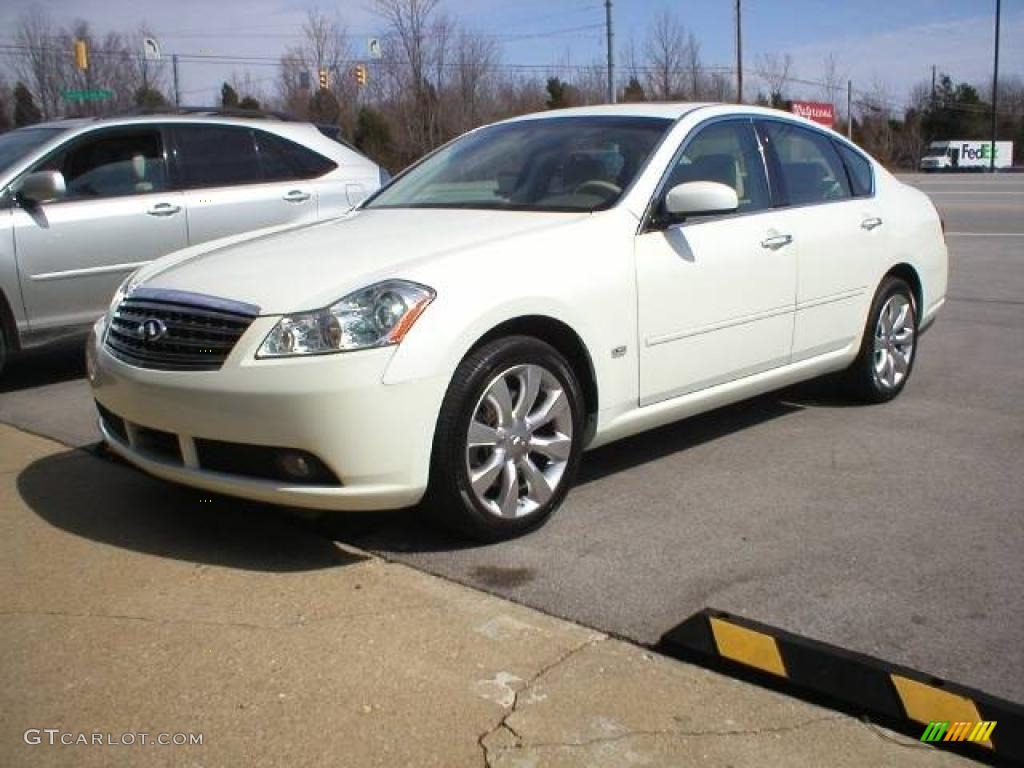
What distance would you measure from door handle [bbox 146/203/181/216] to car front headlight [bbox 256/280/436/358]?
12.7 ft

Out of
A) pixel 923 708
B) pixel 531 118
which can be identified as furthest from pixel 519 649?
pixel 531 118

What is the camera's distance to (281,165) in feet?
25.7

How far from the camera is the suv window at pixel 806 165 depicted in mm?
5316

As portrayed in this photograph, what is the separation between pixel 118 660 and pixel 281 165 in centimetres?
529

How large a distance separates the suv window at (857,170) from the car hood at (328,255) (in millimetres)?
2187

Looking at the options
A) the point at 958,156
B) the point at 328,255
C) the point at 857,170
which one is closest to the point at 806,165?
the point at 857,170

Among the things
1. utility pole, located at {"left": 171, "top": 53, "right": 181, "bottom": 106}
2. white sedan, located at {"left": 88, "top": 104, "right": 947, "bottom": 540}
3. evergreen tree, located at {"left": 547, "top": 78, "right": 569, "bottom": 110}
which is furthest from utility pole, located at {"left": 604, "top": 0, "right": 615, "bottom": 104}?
white sedan, located at {"left": 88, "top": 104, "right": 947, "bottom": 540}

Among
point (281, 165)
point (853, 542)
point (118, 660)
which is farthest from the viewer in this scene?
point (281, 165)

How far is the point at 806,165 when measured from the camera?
5508 millimetres

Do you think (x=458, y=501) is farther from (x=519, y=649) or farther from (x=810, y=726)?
(x=810, y=726)

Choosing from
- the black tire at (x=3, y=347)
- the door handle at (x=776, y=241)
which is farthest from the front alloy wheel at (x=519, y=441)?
the black tire at (x=3, y=347)

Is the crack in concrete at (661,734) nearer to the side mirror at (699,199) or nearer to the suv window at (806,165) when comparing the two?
the side mirror at (699,199)

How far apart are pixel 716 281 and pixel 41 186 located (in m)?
4.05

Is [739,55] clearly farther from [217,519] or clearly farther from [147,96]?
[217,519]
